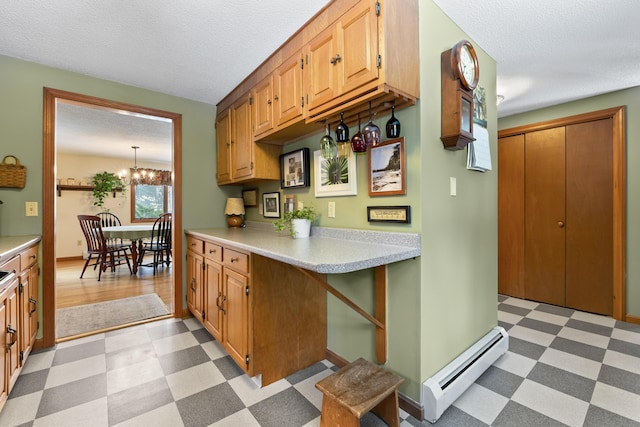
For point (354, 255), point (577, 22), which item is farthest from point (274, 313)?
point (577, 22)

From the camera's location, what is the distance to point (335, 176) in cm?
205

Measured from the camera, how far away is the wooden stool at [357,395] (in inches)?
50.4

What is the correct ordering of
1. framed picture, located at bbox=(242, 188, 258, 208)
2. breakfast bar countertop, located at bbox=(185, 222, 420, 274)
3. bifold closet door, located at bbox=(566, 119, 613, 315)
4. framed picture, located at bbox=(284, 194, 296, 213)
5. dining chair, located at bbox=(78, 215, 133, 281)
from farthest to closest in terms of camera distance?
dining chair, located at bbox=(78, 215, 133, 281) < framed picture, located at bbox=(242, 188, 258, 208) < bifold closet door, located at bbox=(566, 119, 613, 315) < framed picture, located at bbox=(284, 194, 296, 213) < breakfast bar countertop, located at bbox=(185, 222, 420, 274)

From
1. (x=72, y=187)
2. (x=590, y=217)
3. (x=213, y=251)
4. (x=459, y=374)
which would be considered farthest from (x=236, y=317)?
(x=72, y=187)

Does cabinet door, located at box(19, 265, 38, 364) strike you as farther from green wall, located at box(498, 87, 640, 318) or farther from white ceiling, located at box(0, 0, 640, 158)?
green wall, located at box(498, 87, 640, 318)

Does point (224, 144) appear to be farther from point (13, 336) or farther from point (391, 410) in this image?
point (391, 410)

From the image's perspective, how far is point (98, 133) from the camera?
14.4 feet

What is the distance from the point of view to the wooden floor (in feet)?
11.5

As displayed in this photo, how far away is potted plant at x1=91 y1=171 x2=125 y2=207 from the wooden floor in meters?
1.50

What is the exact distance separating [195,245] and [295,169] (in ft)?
3.80

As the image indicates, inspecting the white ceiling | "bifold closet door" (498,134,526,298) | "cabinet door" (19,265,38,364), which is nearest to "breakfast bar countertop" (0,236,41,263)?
"cabinet door" (19,265,38,364)

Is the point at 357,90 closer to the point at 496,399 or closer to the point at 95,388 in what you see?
the point at 496,399

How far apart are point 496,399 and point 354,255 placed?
3.99 ft

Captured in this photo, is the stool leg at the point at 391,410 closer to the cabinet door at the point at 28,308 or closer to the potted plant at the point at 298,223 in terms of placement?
the potted plant at the point at 298,223
